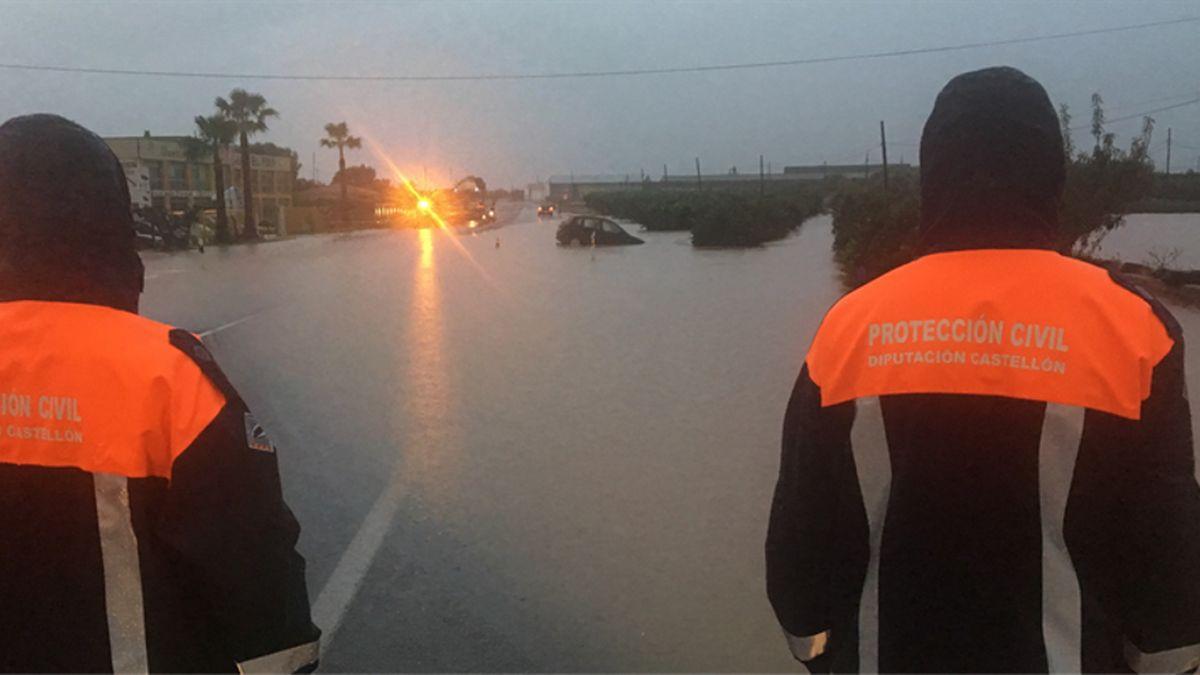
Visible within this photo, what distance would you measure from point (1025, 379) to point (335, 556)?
432 cm

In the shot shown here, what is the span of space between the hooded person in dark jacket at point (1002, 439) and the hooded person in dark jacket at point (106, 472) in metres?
1.04

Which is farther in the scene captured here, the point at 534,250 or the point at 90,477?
the point at 534,250

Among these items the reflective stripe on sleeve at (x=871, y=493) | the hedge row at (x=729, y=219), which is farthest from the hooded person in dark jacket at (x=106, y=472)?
the hedge row at (x=729, y=219)

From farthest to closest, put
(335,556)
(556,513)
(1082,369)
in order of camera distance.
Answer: (556,513) < (335,556) < (1082,369)

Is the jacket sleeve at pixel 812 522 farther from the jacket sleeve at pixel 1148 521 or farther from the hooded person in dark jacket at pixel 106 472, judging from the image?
the hooded person in dark jacket at pixel 106 472

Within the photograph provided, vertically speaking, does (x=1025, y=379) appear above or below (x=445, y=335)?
above

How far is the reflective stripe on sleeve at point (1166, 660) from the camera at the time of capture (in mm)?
1899

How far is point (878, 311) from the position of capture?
190 centimetres

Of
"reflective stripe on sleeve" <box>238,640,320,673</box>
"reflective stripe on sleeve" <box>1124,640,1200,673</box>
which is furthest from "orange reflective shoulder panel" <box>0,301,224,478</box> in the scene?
"reflective stripe on sleeve" <box>1124,640,1200,673</box>

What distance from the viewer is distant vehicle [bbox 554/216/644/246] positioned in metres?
36.9

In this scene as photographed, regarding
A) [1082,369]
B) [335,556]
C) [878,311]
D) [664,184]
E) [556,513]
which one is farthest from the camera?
[664,184]

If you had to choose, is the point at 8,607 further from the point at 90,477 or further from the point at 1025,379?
the point at 1025,379

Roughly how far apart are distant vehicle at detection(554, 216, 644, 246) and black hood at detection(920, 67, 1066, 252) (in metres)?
34.9

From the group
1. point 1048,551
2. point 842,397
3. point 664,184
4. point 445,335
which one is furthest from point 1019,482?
point 664,184
